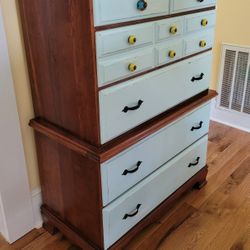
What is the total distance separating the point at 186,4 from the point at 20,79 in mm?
759

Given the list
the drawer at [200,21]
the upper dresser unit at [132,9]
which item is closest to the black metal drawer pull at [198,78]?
the drawer at [200,21]

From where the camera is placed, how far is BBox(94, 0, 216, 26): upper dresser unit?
104 centimetres

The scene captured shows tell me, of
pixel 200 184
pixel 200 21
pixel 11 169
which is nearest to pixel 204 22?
pixel 200 21

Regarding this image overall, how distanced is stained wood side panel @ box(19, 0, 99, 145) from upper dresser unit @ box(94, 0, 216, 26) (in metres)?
0.04

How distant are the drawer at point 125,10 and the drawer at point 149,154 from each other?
504 mm

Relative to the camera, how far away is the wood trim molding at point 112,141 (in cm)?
122

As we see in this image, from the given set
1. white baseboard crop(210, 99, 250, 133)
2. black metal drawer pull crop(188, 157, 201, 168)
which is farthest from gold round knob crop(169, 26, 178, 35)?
white baseboard crop(210, 99, 250, 133)

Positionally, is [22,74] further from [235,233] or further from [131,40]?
[235,233]

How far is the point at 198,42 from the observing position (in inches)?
60.1

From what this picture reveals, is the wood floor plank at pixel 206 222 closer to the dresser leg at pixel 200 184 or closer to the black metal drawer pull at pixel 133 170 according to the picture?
the dresser leg at pixel 200 184

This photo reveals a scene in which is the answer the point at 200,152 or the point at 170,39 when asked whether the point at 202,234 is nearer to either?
the point at 200,152

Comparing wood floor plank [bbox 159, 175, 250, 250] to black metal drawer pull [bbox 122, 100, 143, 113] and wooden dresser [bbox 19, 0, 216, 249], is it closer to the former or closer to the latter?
wooden dresser [bbox 19, 0, 216, 249]

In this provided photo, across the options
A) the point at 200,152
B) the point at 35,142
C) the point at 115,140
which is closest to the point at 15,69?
the point at 35,142

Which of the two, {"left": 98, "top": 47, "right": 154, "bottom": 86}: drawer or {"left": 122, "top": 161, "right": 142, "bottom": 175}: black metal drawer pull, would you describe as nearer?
{"left": 98, "top": 47, "right": 154, "bottom": 86}: drawer
